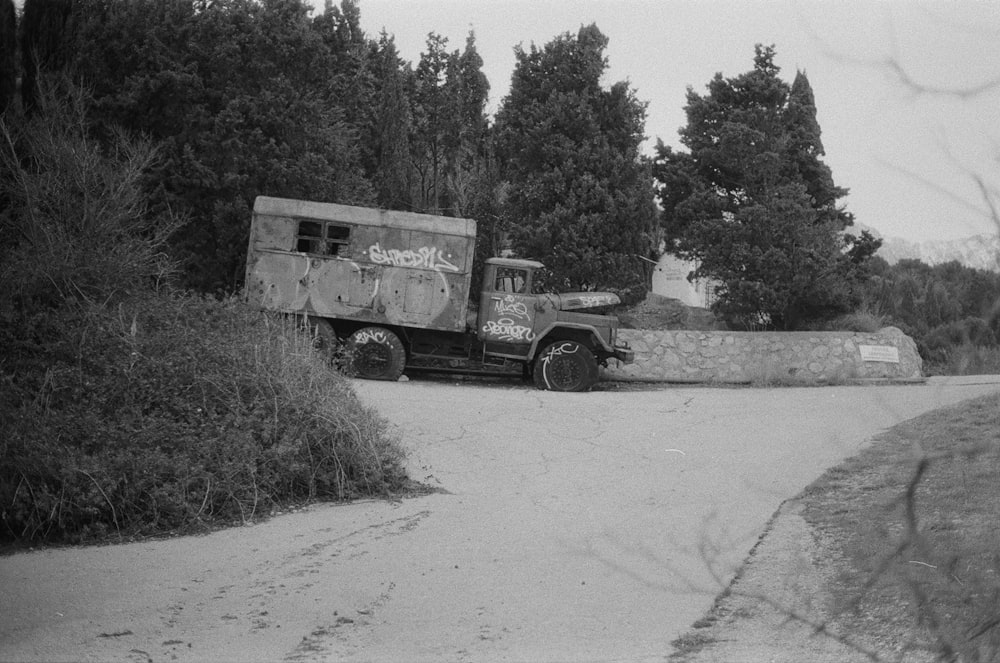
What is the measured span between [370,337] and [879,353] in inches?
451

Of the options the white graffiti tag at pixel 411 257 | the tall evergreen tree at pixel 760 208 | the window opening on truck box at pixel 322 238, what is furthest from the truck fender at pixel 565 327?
the tall evergreen tree at pixel 760 208

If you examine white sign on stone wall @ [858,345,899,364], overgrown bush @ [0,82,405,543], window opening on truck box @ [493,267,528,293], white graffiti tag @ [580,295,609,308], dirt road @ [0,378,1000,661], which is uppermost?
window opening on truck box @ [493,267,528,293]

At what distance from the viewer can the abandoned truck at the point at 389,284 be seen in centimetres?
2041

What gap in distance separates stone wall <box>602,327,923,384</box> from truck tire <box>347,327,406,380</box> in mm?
5300

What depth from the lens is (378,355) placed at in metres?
20.2

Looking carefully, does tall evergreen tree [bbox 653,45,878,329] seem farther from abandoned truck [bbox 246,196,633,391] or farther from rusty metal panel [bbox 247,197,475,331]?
rusty metal panel [bbox 247,197,475,331]

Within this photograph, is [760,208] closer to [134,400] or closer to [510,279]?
[510,279]

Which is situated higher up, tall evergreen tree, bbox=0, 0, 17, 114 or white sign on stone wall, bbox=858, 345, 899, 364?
tall evergreen tree, bbox=0, 0, 17, 114

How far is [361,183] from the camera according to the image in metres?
25.7

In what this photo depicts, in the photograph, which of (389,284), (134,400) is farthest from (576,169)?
(134,400)

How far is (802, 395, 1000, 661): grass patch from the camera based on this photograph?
2.88 metres

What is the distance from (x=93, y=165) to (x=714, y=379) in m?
14.0

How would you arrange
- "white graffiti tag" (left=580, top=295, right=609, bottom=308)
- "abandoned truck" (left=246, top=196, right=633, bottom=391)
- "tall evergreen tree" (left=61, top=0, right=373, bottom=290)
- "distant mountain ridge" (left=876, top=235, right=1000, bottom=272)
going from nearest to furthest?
"distant mountain ridge" (left=876, top=235, right=1000, bottom=272)
"abandoned truck" (left=246, top=196, right=633, bottom=391)
"white graffiti tag" (left=580, top=295, right=609, bottom=308)
"tall evergreen tree" (left=61, top=0, right=373, bottom=290)

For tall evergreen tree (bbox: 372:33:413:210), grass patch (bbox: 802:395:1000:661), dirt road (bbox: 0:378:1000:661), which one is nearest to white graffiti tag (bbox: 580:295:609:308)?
dirt road (bbox: 0:378:1000:661)
